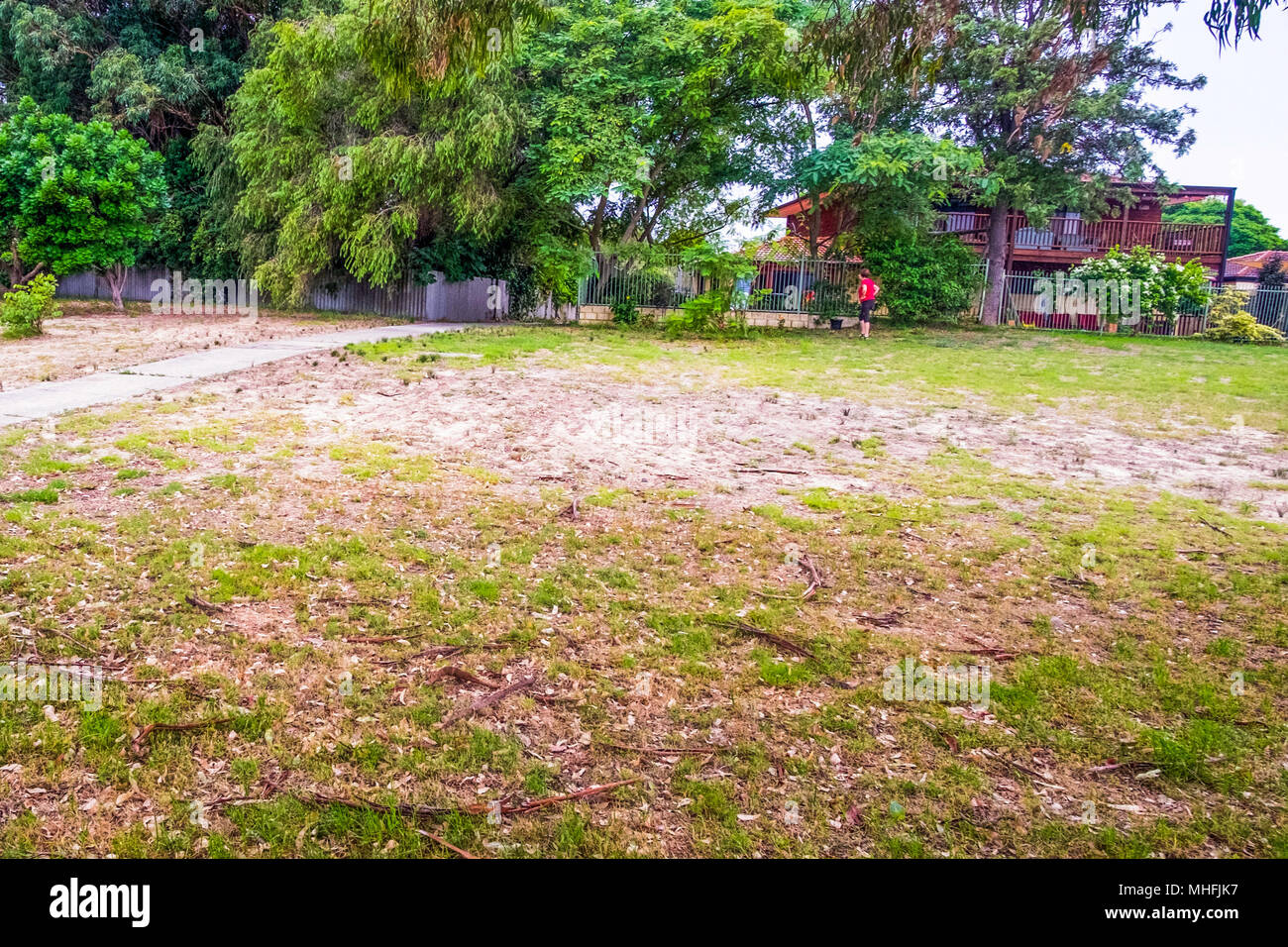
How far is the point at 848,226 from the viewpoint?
2272 cm

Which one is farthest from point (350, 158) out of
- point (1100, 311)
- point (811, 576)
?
point (1100, 311)

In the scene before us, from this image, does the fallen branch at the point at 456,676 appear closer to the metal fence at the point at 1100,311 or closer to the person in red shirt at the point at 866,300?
the person in red shirt at the point at 866,300

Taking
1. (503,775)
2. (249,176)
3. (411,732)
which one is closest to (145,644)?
(411,732)

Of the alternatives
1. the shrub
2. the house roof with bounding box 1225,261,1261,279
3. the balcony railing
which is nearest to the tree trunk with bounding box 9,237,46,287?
the shrub

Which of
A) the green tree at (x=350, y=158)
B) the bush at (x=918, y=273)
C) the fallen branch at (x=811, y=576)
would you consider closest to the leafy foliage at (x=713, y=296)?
the green tree at (x=350, y=158)

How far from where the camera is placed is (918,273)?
2156 cm

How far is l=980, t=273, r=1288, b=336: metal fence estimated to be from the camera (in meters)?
22.9

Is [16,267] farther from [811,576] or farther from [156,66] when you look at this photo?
[811,576]

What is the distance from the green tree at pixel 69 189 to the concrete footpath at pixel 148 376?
17.5ft

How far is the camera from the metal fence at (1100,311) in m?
22.9

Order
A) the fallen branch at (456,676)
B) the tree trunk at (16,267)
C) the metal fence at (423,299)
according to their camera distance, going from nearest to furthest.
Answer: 1. the fallen branch at (456,676)
2. the tree trunk at (16,267)
3. the metal fence at (423,299)

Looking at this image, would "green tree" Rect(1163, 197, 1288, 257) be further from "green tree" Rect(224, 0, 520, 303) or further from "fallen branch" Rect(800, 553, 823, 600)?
"fallen branch" Rect(800, 553, 823, 600)

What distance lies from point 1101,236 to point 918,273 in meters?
12.4

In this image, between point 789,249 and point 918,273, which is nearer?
point 918,273
